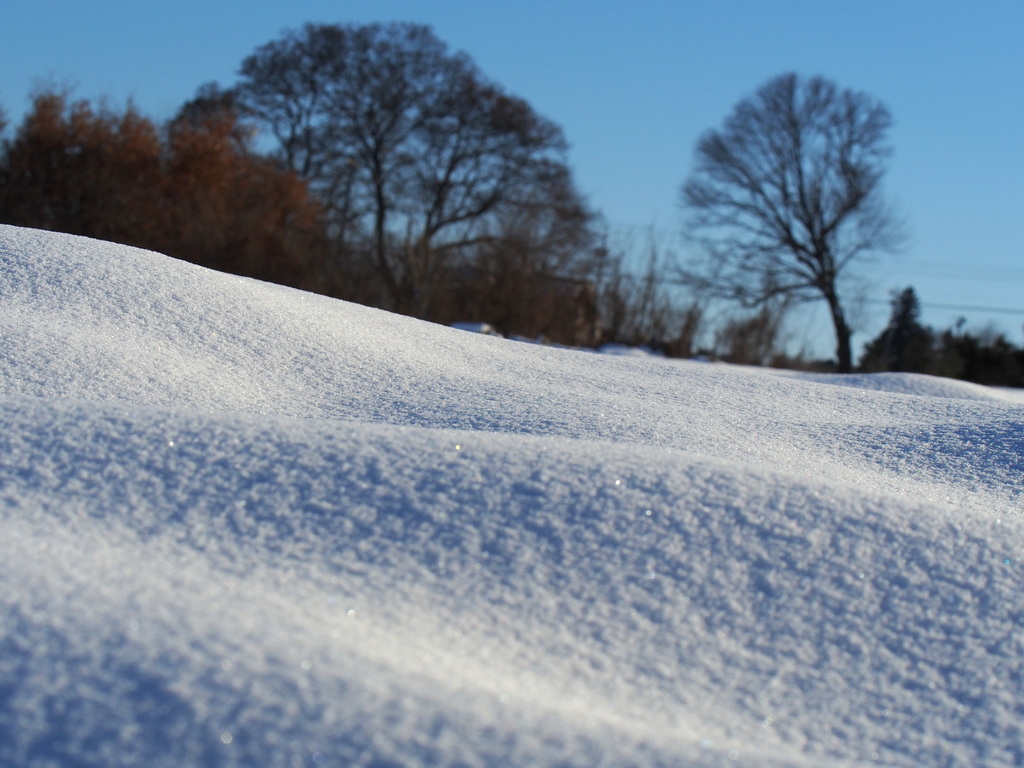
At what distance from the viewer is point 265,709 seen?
0.85 m

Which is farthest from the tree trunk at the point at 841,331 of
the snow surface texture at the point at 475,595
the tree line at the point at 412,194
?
the snow surface texture at the point at 475,595

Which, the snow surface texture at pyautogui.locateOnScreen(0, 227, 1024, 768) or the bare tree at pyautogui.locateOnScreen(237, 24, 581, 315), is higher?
the bare tree at pyautogui.locateOnScreen(237, 24, 581, 315)

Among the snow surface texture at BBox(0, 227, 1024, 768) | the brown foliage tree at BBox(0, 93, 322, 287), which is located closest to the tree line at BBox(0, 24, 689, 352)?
the brown foliage tree at BBox(0, 93, 322, 287)

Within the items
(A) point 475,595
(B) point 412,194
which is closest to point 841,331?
(B) point 412,194

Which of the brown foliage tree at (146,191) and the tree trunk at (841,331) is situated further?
the tree trunk at (841,331)

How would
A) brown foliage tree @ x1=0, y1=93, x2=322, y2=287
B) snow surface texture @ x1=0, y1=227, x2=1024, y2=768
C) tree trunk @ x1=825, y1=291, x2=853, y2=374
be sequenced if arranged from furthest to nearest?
tree trunk @ x1=825, y1=291, x2=853, y2=374, brown foliage tree @ x1=0, y1=93, x2=322, y2=287, snow surface texture @ x1=0, y1=227, x2=1024, y2=768

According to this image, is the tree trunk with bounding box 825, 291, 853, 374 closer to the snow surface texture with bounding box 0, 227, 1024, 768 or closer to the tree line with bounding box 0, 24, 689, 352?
the tree line with bounding box 0, 24, 689, 352

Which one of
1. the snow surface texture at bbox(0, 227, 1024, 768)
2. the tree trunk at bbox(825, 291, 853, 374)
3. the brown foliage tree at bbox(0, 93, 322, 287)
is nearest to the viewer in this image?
the snow surface texture at bbox(0, 227, 1024, 768)

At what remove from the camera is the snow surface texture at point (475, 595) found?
855mm

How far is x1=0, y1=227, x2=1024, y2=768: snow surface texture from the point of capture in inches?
33.7

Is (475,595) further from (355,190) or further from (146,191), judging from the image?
(355,190)

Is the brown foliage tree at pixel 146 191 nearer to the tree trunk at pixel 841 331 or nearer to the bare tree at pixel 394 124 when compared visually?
the bare tree at pixel 394 124

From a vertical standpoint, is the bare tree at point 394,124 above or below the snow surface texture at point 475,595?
above

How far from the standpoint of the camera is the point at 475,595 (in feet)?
3.82
